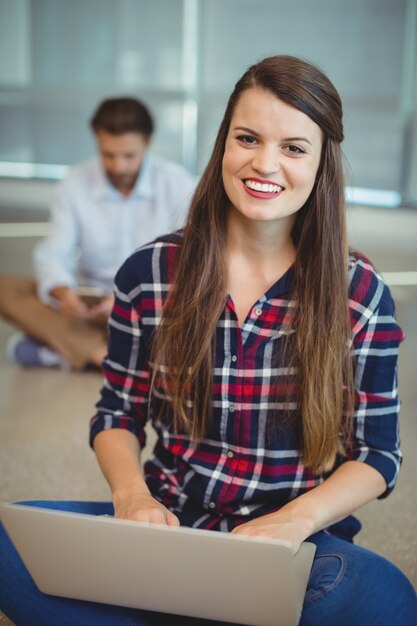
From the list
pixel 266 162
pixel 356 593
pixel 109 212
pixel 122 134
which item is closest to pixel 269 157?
pixel 266 162

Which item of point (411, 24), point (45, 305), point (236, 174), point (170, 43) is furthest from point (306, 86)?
point (170, 43)

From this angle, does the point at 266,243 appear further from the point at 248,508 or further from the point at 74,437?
the point at 74,437

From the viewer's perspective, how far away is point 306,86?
1.26 meters

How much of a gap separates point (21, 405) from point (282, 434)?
1612 mm

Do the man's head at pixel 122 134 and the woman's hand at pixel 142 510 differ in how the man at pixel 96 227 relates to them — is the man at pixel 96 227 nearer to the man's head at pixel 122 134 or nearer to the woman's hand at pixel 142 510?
the man's head at pixel 122 134

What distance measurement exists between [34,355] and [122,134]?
2.85 ft

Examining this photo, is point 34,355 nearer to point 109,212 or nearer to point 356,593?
point 109,212

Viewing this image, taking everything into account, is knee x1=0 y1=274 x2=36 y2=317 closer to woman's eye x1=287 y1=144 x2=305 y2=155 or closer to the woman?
the woman

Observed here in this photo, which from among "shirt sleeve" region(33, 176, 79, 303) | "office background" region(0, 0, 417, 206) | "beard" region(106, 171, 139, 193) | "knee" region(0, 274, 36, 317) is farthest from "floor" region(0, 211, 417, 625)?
"office background" region(0, 0, 417, 206)

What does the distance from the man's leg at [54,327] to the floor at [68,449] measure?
79mm

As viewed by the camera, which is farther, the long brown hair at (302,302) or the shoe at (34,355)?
the shoe at (34,355)

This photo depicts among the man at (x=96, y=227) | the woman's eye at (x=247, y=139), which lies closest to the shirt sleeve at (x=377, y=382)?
the woman's eye at (x=247, y=139)

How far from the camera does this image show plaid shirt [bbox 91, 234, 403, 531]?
4.42 feet

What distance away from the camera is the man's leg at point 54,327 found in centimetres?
315
